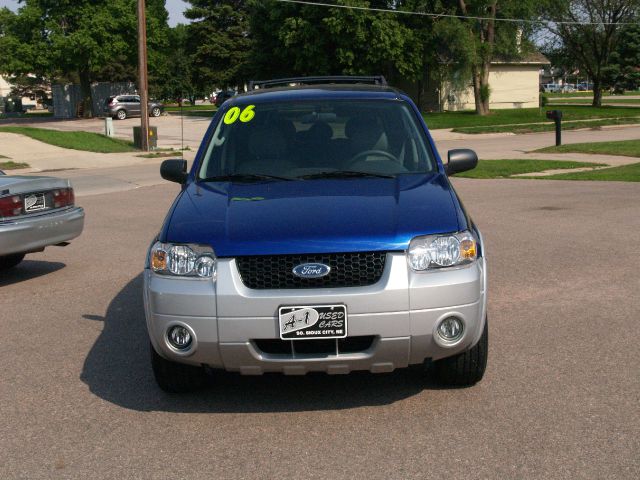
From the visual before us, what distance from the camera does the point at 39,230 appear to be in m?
8.58

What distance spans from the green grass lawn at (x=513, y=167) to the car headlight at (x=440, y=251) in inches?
580

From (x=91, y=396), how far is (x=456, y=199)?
98.2 inches

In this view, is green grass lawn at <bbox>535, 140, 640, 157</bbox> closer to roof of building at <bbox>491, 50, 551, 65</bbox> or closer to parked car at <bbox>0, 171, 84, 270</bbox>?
parked car at <bbox>0, 171, 84, 270</bbox>

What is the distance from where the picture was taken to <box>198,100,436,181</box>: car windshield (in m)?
5.80

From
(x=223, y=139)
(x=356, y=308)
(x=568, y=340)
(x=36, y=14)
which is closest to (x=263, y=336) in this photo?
(x=356, y=308)

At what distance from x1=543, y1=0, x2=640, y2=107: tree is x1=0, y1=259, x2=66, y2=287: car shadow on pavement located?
56464mm

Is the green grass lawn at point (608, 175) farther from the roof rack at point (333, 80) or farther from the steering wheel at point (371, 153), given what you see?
the steering wheel at point (371, 153)

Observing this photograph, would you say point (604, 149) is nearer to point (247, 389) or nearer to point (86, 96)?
point (247, 389)

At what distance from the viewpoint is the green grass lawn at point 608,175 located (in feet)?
56.5

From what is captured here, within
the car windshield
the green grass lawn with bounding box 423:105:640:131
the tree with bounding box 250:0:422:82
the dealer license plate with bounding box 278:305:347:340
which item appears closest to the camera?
the dealer license plate with bounding box 278:305:347:340

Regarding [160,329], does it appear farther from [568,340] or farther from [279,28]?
[279,28]

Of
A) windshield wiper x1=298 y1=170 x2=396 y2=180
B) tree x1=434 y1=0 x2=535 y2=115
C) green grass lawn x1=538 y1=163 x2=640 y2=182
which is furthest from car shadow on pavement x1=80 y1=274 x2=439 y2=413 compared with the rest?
tree x1=434 y1=0 x2=535 y2=115

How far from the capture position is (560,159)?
74.2 ft

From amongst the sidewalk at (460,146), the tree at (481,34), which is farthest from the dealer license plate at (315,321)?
the tree at (481,34)
